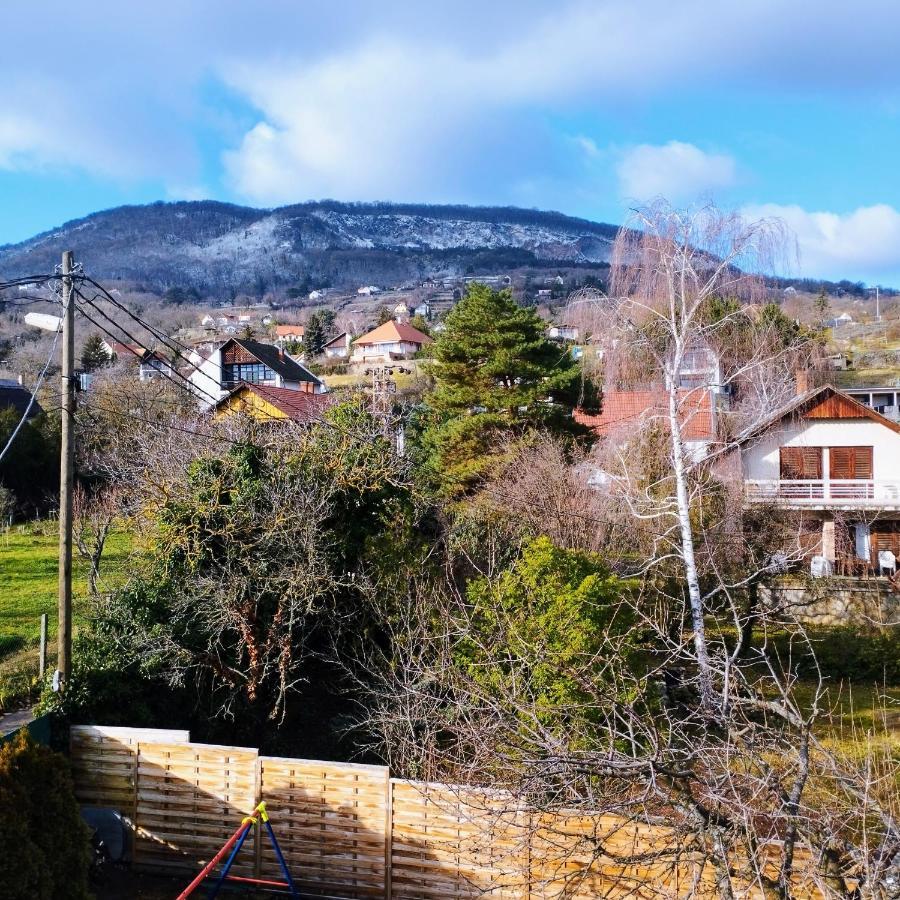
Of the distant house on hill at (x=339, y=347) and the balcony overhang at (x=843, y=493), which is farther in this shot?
the distant house on hill at (x=339, y=347)

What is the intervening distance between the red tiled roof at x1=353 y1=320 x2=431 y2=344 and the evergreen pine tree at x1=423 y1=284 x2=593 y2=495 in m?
50.7

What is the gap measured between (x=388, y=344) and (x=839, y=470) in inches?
2143

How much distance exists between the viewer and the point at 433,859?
27.3ft

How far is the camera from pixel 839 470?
25.1m

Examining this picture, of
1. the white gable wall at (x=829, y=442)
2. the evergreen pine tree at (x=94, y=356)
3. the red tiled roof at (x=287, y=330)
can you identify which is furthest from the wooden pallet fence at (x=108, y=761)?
the red tiled roof at (x=287, y=330)

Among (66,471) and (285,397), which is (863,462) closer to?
(285,397)

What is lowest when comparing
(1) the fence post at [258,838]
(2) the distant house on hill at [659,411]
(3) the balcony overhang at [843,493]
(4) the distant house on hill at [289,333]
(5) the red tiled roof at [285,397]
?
(1) the fence post at [258,838]

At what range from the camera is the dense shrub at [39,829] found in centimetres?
710

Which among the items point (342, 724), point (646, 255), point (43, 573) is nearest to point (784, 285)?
point (646, 255)

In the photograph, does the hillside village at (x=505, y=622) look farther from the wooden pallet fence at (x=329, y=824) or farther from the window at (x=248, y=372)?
the window at (x=248, y=372)

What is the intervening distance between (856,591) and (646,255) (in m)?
12.1

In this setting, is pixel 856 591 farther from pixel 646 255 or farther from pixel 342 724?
pixel 342 724

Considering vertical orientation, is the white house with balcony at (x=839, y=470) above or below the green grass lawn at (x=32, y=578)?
above

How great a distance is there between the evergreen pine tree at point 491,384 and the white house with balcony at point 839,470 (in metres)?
6.19
